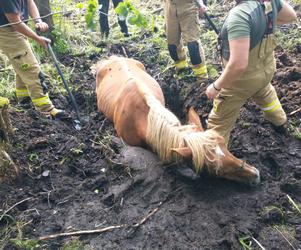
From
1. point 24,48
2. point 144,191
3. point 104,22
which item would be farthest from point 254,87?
point 104,22

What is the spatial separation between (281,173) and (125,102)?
6.45ft

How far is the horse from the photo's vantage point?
3264 mm

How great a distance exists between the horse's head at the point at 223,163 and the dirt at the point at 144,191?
143 mm

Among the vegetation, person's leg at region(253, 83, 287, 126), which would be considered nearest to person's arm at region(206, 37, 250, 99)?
person's leg at region(253, 83, 287, 126)

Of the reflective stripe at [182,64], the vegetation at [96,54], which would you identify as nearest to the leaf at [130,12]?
the vegetation at [96,54]

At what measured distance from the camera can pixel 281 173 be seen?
12.3 feet

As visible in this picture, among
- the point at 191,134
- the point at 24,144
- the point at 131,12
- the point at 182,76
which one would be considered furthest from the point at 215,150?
the point at 182,76

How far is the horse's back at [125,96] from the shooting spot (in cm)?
414

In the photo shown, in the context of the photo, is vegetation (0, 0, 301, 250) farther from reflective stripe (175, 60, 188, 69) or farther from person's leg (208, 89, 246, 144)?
person's leg (208, 89, 246, 144)

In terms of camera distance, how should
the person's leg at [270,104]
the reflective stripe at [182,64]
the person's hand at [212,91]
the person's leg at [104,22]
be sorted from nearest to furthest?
the person's hand at [212,91] → the person's leg at [270,104] → the reflective stripe at [182,64] → the person's leg at [104,22]

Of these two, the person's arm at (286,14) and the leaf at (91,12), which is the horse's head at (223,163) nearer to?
the person's arm at (286,14)

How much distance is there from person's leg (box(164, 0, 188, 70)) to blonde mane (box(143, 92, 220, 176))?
202 cm

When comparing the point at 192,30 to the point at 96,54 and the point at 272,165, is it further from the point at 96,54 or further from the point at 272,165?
the point at 272,165

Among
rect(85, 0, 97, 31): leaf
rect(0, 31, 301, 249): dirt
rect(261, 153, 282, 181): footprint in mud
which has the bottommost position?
rect(261, 153, 282, 181): footprint in mud
